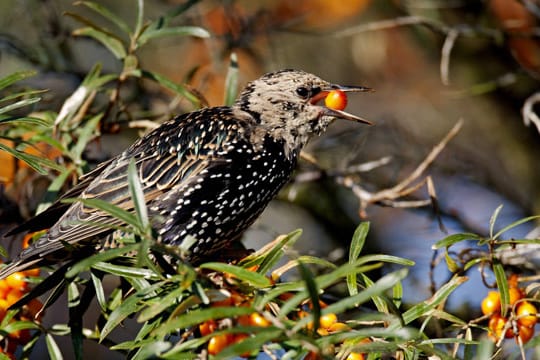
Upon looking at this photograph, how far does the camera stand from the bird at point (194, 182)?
140 inches

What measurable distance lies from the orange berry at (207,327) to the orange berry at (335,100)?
5.87 ft

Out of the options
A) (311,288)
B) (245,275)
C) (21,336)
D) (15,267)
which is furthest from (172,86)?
(311,288)

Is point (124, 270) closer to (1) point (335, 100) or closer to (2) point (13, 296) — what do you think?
(2) point (13, 296)

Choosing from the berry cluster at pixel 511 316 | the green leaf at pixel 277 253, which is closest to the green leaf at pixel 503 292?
the berry cluster at pixel 511 316

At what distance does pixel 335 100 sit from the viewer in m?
4.00

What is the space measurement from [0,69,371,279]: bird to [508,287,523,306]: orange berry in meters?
1.07

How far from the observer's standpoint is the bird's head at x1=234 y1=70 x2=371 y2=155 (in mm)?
4027

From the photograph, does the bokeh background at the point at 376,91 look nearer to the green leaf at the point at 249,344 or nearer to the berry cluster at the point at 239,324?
the berry cluster at the point at 239,324

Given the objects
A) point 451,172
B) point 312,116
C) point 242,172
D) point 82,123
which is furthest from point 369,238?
point 82,123

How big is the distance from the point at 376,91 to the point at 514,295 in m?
3.29

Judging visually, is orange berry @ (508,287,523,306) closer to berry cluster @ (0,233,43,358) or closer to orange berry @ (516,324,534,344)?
orange berry @ (516,324,534,344)

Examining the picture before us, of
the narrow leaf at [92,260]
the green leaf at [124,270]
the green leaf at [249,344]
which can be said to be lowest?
the green leaf at [124,270]

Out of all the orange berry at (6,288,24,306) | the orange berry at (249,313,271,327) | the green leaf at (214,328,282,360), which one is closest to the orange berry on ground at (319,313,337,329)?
the orange berry at (249,313,271,327)

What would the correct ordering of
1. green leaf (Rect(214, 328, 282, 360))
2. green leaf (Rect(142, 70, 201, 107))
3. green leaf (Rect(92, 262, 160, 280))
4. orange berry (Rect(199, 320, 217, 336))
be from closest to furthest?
green leaf (Rect(214, 328, 282, 360)) → orange berry (Rect(199, 320, 217, 336)) → green leaf (Rect(92, 262, 160, 280)) → green leaf (Rect(142, 70, 201, 107))
